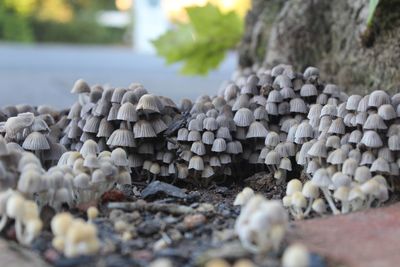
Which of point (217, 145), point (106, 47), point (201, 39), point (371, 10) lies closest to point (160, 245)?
point (217, 145)

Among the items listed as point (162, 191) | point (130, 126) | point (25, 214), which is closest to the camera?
point (25, 214)

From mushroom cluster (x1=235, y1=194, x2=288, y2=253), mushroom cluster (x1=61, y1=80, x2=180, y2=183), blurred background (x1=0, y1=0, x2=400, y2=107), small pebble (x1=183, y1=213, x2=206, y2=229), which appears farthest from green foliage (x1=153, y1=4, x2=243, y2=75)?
mushroom cluster (x1=235, y1=194, x2=288, y2=253)

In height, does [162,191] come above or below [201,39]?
below

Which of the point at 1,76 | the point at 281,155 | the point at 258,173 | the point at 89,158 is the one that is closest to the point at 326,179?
the point at 281,155

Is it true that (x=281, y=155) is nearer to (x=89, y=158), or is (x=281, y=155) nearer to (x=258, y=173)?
(x=258, y=173)

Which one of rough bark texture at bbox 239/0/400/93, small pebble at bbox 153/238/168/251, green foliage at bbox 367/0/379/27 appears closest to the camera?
small pebble at bbox 153/238/168/251

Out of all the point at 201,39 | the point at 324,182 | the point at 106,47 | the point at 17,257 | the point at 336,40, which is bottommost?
the point at 17,257

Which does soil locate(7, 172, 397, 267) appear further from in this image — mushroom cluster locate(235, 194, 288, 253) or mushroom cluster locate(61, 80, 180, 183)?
mushroom cluster locate(61, 80, 180, 183)

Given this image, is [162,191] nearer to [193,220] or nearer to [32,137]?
[193,220]
